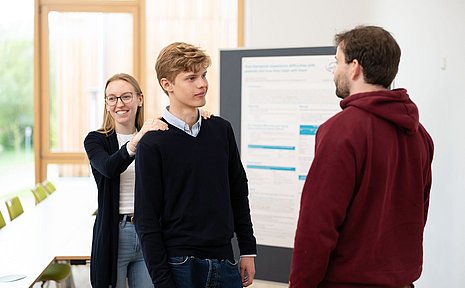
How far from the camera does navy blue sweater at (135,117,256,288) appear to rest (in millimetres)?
2062

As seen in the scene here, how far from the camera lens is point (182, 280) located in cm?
209

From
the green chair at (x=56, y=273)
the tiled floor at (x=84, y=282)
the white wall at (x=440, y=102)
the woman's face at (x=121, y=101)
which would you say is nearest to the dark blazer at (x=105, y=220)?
the woman's face at (x=121, y=101)

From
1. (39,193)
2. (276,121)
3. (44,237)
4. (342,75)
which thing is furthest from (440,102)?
(39,193)

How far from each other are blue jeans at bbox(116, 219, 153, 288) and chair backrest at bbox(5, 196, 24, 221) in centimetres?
224

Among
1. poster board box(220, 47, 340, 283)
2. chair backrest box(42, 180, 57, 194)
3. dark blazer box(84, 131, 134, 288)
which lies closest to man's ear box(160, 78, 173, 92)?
dark blazer box(84, 131, 134, 288)

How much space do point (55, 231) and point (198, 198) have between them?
211 cm

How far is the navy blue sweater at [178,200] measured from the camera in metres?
2.06

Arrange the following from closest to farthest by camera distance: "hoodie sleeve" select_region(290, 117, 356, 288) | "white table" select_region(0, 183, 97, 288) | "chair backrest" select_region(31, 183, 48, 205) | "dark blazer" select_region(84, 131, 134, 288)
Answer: "hoodie sleeve" select_region(290, 117, 356, 288), "dark blazer" select_region(84, 131, 134, 288), "white table" select_region(0, 183, 97, 288), "chair backrest" select_region(31, 183, 48, 205)

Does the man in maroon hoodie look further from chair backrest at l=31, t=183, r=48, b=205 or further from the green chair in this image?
chair backrest at l=31, t=183, r=48, b=205

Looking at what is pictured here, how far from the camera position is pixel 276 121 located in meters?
4.31

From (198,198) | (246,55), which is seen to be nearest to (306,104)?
(246,55)

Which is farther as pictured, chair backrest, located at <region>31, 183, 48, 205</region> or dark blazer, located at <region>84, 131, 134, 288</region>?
chair backrest, located at <region>31, 183, 48, 205</region>

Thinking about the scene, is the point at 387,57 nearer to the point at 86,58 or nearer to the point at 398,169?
the point at 398,169

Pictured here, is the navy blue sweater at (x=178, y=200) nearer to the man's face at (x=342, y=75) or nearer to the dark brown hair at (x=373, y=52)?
the man's face at (x=342, y=75)
